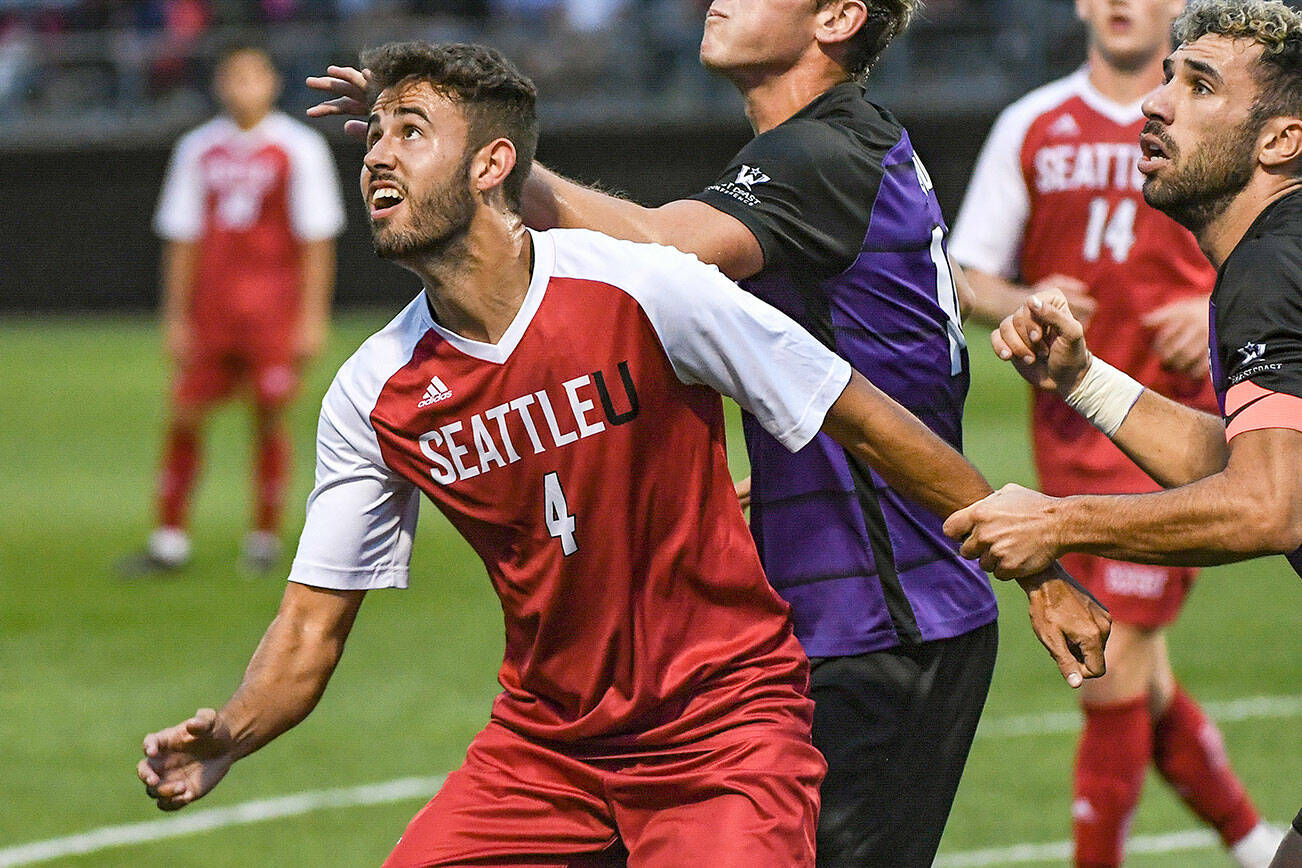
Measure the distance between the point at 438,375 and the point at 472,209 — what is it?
1.08ft

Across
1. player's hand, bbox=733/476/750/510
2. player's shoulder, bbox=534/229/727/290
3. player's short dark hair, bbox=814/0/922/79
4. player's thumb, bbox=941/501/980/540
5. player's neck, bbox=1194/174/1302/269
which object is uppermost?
player's short dark hair, bbox=814/0/922/79

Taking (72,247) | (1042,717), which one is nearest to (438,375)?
(1042,717)

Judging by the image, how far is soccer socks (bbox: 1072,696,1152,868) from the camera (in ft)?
18.7

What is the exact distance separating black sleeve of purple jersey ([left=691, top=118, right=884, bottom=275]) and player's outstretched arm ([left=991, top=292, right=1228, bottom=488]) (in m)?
0.42

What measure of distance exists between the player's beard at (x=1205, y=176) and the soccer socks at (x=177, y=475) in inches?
308

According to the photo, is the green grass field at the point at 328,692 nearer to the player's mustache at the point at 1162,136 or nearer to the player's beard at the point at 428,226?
the player's mustache at the point at 1162,136

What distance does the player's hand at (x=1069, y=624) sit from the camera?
3.66 m

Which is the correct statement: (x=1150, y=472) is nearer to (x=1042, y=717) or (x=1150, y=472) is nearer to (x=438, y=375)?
(x=438, y=375)

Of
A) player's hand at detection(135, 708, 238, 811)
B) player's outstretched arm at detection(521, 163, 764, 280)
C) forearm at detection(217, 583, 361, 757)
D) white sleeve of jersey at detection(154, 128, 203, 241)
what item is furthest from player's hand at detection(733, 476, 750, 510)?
white sleeve of jersey at detection(154, 128, 203, 241)

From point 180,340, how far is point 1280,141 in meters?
8.53

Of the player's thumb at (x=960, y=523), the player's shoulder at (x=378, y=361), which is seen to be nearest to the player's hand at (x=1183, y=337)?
the player's thumb at (x=960, y=523)

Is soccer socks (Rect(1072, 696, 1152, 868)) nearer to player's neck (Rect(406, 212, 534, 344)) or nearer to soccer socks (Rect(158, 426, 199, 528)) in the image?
player's neck (Rect(406, 212, 534, 344))

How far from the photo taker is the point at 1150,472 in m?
4.14

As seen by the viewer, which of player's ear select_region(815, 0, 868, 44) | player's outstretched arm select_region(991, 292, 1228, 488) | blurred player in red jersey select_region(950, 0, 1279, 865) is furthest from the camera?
blurred player in red jersey select_region(950, 0, 1279, 865)
